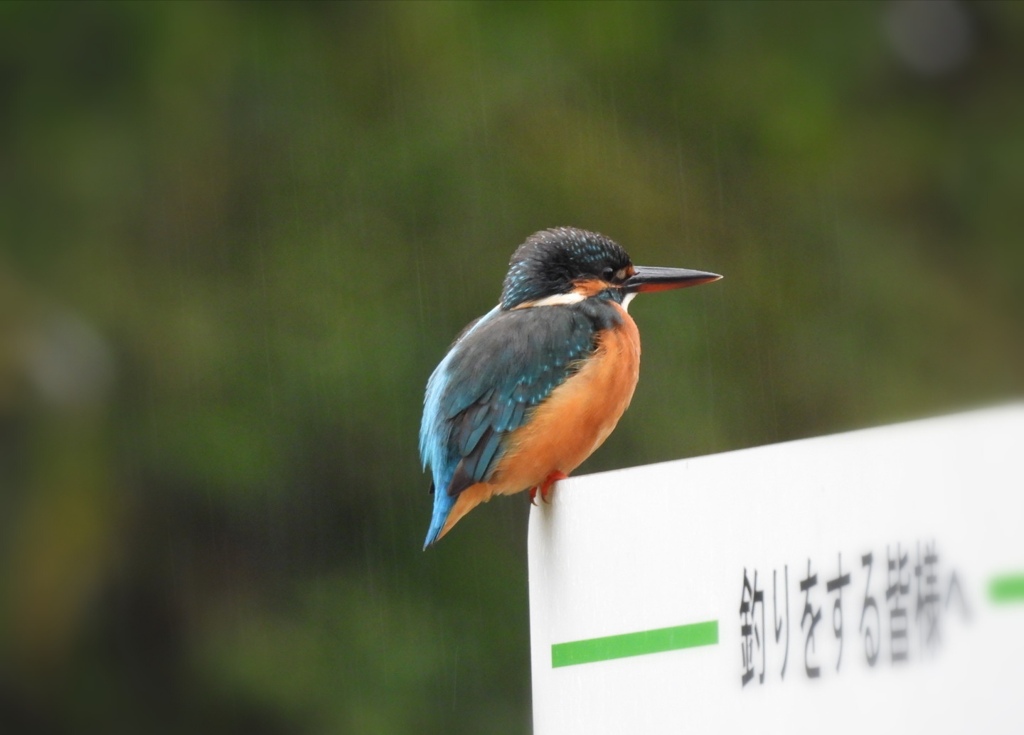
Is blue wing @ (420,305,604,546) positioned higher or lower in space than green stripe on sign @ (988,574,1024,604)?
higher

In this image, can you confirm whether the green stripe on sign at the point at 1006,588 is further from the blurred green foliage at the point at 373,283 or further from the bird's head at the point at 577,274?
the blurred green foliage at the point at 373,283

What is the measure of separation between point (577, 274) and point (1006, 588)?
6.17 ft

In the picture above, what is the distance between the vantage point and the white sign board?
1233 mm

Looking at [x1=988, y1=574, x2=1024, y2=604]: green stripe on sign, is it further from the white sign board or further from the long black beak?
the long black beak

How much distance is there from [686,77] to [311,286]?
1898 millimetres

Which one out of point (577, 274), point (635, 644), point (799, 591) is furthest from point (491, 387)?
point (799, 591)

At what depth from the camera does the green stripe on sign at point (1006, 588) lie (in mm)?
1205

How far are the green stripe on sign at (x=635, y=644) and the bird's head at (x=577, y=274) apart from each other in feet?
4.19

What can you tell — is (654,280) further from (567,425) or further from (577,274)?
(567,425)

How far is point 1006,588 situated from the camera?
1218mm

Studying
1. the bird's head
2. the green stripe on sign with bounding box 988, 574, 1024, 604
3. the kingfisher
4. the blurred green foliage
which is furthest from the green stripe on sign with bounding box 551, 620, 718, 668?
the blurred green foliage

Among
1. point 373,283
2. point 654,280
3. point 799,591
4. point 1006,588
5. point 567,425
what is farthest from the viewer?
point 373,283

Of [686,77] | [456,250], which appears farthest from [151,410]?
[686,77]

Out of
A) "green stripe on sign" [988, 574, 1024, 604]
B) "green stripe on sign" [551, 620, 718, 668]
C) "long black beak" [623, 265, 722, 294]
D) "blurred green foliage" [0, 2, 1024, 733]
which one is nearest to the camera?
"green stripe on sign" [988, 574, 1024, 604]
